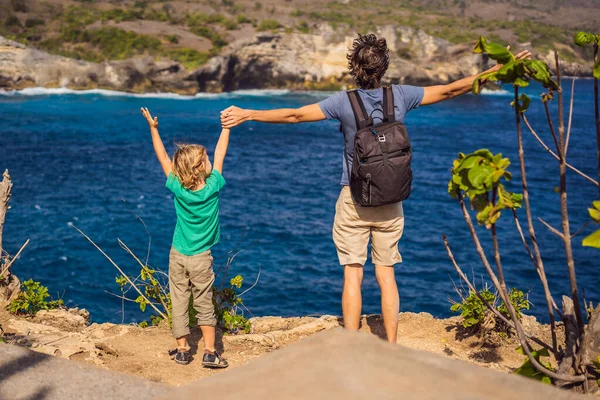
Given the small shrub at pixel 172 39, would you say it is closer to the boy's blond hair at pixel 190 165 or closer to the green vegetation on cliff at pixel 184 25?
the green vegetation on cliff at pixel 184 25

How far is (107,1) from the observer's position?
321 feet

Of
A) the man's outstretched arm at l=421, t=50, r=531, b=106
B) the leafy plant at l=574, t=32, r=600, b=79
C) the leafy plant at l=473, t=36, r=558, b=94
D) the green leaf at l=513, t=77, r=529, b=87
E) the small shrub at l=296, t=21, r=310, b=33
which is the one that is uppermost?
the small shrub at l=296, t=21, r=310, b=33

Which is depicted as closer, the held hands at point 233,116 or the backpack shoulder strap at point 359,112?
the backpack shoulder strap at point 359,112

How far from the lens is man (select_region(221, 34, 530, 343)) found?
4461 millimetres

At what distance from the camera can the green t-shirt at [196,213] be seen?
4.70 m

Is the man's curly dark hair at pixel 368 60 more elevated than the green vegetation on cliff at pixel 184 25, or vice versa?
the green vegetation on cliff at pixel 184 25

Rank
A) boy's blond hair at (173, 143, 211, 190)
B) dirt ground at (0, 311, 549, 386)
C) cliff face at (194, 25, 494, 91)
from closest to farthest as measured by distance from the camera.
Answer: boy's blond hair at (173, 143, 211, 190), dirt ground at (0, 311, 549, 386), cliff face at (194, 25, 494, 91)

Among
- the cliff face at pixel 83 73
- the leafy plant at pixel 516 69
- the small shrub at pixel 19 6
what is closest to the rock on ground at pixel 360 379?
the leafy plant at pixel 516 69

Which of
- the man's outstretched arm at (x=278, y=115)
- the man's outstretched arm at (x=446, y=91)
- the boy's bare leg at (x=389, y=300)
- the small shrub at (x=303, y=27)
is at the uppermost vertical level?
the small shrub at (x=303, y=27)

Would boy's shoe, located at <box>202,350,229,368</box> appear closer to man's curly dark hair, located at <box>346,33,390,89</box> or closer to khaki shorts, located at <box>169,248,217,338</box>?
khaki shorts, located at <box>169,248,217,338</box>

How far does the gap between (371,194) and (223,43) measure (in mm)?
72160

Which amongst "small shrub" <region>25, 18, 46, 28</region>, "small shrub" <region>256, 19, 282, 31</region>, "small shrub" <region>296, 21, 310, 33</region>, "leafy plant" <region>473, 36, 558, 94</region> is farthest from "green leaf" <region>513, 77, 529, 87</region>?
"small shrub" <region>25, 18, 46, 28</region>

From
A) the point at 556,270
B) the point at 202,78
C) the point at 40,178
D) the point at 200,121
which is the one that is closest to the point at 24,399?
the point at 556,270

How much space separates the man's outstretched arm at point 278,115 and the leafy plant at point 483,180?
133 centimetres
